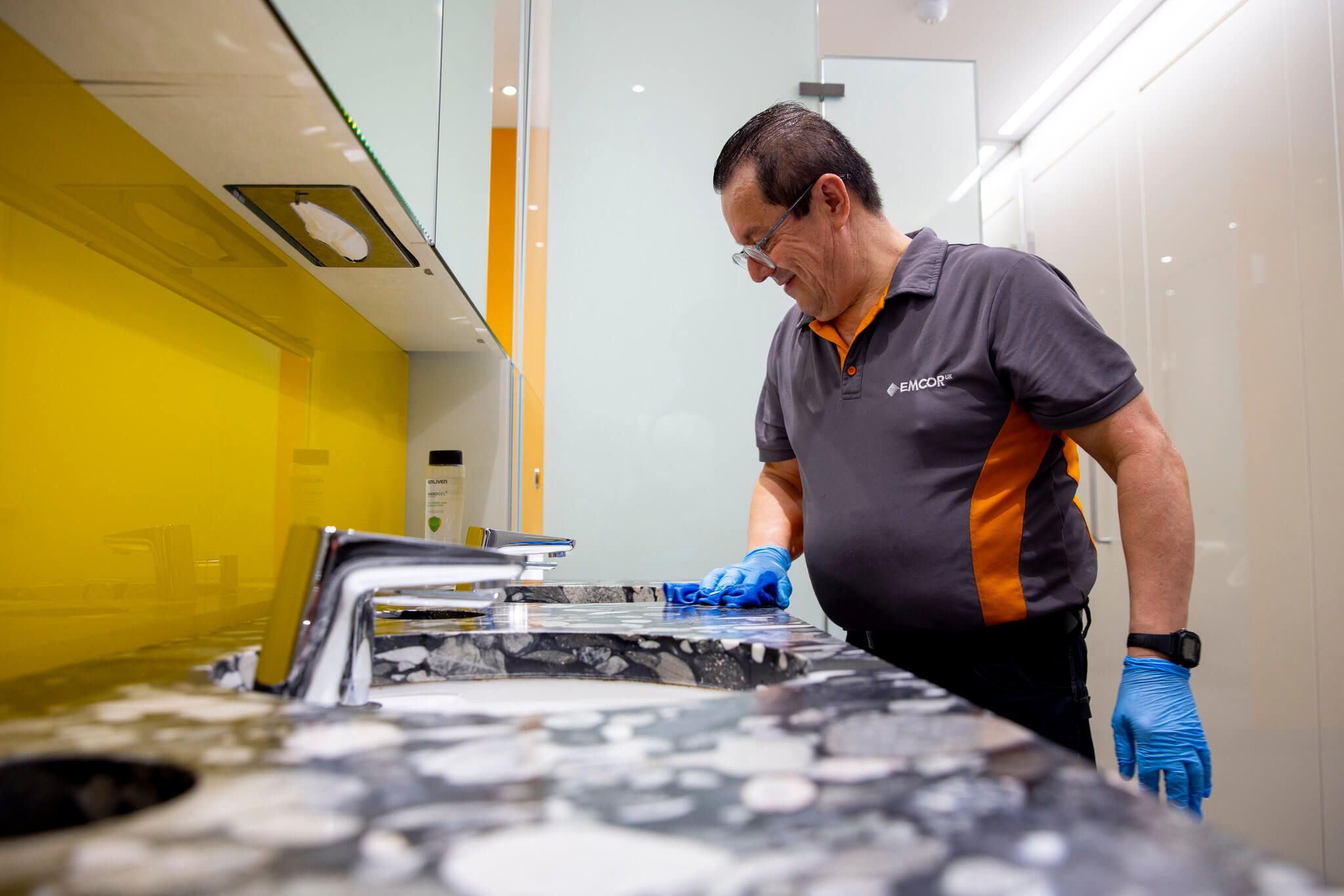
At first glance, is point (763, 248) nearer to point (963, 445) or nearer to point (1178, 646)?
point (963, 445)

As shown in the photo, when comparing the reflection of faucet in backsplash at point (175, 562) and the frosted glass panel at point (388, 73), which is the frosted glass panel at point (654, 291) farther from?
the reflection of faucet in backsplash at point (175, 562)

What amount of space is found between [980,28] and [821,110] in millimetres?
1048

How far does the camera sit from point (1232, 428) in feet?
7.74

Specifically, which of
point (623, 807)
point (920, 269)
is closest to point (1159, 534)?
point (920, 269)

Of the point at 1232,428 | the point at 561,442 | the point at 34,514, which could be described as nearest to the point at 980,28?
the point at 1232,428

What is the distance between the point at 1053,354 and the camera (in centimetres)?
113

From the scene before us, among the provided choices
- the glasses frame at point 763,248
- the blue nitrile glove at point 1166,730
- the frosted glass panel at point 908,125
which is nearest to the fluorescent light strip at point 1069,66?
the frosted glass panel at point 908,125

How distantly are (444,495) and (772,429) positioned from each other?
690mm

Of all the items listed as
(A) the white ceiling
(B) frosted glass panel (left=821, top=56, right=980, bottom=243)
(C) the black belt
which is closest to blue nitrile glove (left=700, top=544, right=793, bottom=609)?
(C) the black belt

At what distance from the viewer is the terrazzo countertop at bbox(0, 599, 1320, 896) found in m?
0.25

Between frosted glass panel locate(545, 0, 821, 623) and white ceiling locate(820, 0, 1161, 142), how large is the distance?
66 centimetres

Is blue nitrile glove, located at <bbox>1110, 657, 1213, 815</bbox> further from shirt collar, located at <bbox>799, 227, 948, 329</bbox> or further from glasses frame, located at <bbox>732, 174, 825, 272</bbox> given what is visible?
glasses frame, located at <bbox>732, 174, 825, 272</bbox>

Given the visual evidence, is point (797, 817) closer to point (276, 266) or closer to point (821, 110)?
point (276, 266)

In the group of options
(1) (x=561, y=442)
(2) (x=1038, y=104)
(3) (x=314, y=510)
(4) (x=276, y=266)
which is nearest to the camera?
(4) (x=276, y=266)
